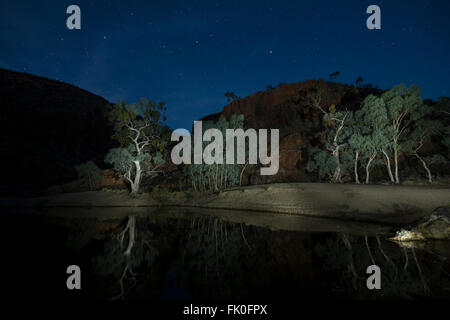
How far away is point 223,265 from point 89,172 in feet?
167

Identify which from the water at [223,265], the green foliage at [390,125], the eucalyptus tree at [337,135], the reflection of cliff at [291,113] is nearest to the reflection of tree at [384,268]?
the water at [223,265]

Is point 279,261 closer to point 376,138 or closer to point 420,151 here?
point 376,138

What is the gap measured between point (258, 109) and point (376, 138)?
57179 mm

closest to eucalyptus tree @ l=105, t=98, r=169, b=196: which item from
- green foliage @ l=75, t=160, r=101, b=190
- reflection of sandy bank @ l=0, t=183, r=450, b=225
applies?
reflection of sandy bank @ l=0, t=183, r=450, b=225

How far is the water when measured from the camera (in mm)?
5676

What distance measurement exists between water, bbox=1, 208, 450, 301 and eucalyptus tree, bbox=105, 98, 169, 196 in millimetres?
22321

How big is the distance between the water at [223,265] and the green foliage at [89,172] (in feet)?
131

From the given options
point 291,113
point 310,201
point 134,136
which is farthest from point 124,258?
point 291,113

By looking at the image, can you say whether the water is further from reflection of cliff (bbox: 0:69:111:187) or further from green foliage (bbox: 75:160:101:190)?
reflection of cliff (bbox: 0:69:111:187)

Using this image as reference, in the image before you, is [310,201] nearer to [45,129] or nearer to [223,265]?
[223,265]

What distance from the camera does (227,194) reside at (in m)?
30.4
